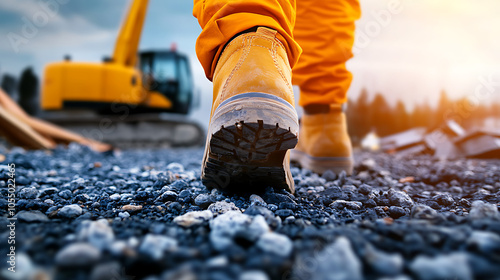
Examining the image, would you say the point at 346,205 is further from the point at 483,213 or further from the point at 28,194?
the point at 28,194

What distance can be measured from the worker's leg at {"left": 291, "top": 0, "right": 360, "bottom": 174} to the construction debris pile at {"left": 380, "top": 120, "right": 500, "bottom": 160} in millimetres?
2291

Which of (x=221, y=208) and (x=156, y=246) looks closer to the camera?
(x=156, y=246)

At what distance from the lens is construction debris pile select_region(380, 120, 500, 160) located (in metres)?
3.13

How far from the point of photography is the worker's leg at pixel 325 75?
149 centimetres

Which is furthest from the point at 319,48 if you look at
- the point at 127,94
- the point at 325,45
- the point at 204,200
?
the point at 127,94

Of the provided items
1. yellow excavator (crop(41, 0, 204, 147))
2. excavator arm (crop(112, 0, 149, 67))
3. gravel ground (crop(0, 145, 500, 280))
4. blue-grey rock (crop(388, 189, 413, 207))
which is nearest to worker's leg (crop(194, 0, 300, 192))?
gravel ground (crop(0, 145, 500, 280))

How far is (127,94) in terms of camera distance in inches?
257

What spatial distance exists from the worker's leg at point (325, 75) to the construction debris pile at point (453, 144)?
7.52ft

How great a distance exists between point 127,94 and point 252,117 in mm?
6371

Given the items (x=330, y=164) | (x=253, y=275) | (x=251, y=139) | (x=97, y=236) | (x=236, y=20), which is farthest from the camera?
(x=330, y=164)

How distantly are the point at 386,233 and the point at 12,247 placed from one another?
29.0 inches


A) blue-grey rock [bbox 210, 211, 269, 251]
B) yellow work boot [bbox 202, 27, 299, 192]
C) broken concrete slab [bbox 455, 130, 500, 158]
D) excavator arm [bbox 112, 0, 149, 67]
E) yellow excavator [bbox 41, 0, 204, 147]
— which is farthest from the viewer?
excavator arm [bbox 112, 0, 149, 67]

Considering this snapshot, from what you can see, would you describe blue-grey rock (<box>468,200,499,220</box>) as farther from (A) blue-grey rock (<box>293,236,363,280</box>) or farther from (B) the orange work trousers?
(B) the orange work trousers

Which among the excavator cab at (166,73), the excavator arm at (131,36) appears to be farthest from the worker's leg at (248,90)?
the excavator arm at (131,36)
